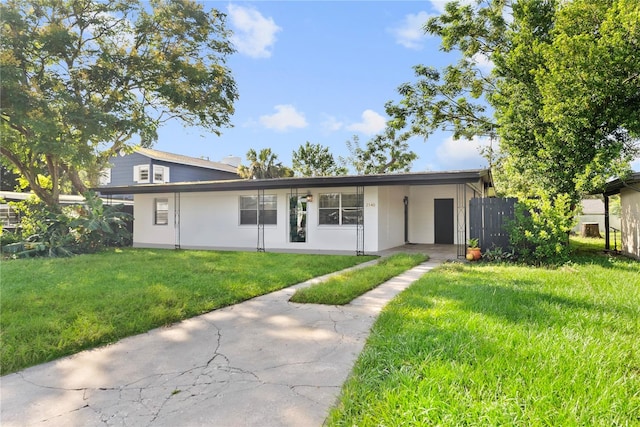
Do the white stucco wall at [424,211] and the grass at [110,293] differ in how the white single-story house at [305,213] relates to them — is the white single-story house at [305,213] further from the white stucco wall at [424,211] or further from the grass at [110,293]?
the grass at [110,293]

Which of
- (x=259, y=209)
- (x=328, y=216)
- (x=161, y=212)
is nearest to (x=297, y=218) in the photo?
(x=328, y=216)

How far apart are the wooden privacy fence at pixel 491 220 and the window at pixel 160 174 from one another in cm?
1722

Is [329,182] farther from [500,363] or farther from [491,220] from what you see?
[500,363]

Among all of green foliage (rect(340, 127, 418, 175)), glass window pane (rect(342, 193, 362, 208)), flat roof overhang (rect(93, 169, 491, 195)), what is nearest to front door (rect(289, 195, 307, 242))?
flat roof overhang (rect(93, 169, 491, 195))

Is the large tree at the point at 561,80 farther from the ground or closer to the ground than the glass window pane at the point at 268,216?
farther from the ground

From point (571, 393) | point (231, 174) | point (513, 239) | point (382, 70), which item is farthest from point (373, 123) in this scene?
point (571, 393)

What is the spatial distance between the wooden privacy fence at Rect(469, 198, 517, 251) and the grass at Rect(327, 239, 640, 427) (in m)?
4.67

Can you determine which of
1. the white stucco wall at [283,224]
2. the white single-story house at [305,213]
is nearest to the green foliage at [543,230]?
the white single-story house at [305,213]

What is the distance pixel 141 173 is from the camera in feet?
68.0

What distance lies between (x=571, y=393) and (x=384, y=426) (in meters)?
1.31

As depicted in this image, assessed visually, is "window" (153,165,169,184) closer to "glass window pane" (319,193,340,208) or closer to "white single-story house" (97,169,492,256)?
"white single-story house" (97,169,492,256)

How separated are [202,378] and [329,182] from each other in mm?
8957

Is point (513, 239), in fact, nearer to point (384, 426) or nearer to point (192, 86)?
point (384, 426)

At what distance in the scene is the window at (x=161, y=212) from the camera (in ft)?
51.2
